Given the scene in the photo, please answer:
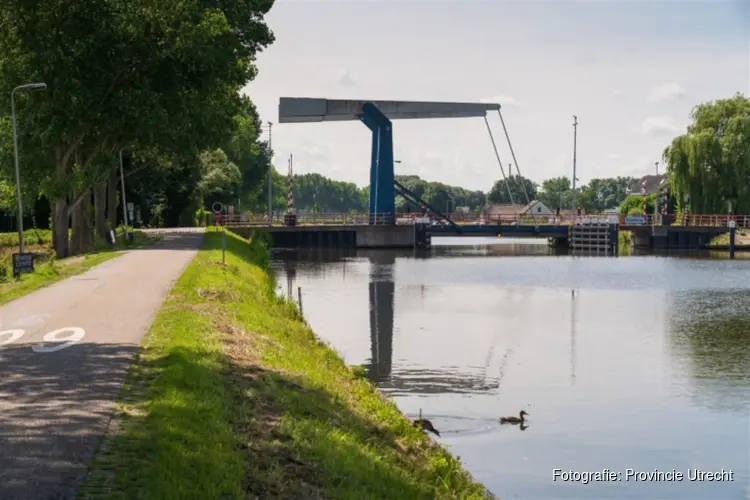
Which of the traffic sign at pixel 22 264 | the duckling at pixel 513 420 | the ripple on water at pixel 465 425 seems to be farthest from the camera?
the traffic sign at pixel 22 264

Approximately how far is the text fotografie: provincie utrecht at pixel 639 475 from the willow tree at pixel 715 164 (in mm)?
68923

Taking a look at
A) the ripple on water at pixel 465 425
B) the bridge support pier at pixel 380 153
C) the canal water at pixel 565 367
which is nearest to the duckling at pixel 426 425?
the canal water at pixel 565 367

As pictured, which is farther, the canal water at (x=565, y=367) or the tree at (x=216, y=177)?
the tree at (x=216, y=177)

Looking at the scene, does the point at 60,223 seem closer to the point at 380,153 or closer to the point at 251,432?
the point at 380,153

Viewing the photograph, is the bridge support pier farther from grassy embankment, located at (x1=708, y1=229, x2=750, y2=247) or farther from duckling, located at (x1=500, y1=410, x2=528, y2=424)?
duckling, located at (x1=500, y1=410, x2=528, y2=424)

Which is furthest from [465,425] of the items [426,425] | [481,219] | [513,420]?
[481,219]

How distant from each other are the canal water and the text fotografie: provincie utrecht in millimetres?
60

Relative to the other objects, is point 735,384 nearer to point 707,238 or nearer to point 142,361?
point 142,361

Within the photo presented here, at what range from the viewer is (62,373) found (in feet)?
40.9

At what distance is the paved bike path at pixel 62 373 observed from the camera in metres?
8.06

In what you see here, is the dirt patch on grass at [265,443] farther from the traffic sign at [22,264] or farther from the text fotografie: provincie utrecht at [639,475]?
the traffic sign at [22,264]

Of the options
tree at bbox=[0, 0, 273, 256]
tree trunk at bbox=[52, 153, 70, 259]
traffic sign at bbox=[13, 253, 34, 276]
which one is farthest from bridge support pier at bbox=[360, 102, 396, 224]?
traffic sign at bbox=[13, 253, 34, 276]

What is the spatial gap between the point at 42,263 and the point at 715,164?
58968mm

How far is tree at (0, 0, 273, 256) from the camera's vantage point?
39156 mm
